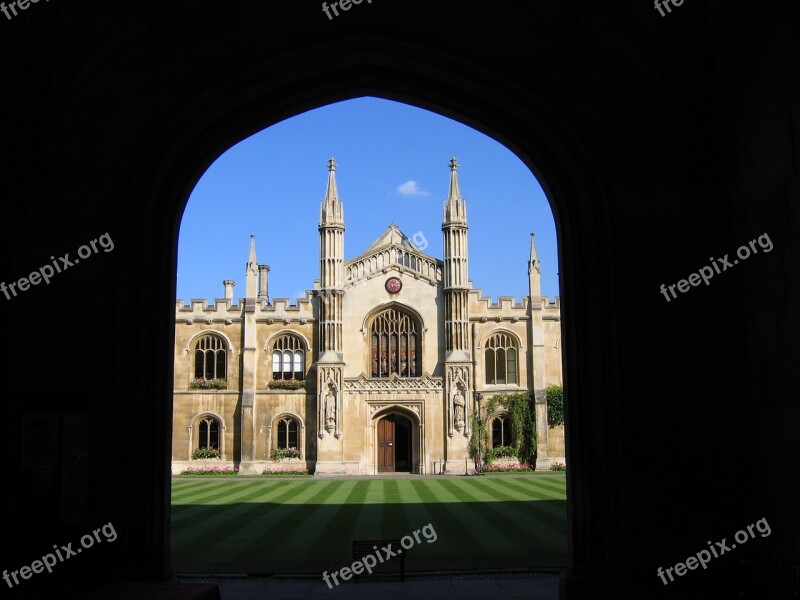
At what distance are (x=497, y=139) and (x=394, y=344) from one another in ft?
93.0

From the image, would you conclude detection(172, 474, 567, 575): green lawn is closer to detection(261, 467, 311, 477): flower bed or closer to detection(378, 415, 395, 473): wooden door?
detection(261, 467, 311, 477): flower bed

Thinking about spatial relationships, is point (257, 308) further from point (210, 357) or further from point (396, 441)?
point (396, 441)

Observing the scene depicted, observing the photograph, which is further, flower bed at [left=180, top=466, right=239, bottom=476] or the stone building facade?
the stone building facade

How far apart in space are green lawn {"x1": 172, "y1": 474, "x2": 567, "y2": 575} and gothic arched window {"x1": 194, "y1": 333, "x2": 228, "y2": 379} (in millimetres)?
11218

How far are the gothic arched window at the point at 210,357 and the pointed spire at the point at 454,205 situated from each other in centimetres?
1186

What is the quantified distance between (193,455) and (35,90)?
3092 centimetres

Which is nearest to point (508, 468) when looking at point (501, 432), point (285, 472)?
point (501, 432)

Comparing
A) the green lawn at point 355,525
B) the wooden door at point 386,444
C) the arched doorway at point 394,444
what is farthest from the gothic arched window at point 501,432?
the green lawn at point 355,525

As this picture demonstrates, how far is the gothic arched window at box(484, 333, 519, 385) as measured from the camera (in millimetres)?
36625

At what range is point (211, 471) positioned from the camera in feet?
115

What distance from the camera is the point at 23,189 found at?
7246 mm

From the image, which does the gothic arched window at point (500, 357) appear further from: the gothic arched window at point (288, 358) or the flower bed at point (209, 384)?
the flower bed at point (209, 384)

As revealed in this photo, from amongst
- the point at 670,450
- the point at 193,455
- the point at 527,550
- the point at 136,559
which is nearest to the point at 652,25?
the point at 670,450

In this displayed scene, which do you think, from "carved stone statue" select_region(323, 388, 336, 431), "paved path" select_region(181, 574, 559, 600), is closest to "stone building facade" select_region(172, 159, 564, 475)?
"carved stone statue" select_region(323, 388, 336, 431)
